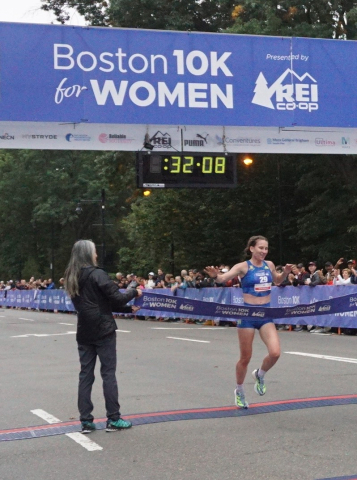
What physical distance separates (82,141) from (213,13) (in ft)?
52.2

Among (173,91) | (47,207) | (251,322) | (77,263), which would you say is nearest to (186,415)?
(251,322)

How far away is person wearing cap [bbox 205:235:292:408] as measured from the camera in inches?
322

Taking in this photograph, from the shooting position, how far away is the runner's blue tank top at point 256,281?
8281 mm

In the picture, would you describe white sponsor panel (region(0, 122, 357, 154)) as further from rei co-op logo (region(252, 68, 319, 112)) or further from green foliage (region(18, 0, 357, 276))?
green foliage (region(18, 0, 357, 276))

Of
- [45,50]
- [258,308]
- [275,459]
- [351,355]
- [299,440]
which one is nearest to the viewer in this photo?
[275,459]

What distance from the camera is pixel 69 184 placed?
6700cm

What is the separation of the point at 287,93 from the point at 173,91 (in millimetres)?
3312

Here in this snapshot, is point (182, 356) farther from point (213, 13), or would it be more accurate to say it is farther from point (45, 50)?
point (213, 13)

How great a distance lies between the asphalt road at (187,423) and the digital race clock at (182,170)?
5.75 metres

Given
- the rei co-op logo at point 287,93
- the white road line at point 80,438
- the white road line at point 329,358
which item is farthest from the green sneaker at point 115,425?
the rei co-op logo at point 287,93

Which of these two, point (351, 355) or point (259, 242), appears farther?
point (351, 355)

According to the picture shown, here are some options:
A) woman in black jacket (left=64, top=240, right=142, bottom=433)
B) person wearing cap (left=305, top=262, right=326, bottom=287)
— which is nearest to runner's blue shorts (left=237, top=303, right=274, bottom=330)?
woman in black jacket (left=64, top=240, right=142, bottom=433)

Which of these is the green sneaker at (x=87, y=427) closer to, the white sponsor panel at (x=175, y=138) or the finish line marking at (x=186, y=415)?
the finish line marking at (x=186, y=415)

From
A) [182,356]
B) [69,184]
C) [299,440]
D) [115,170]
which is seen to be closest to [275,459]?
[299,440]
